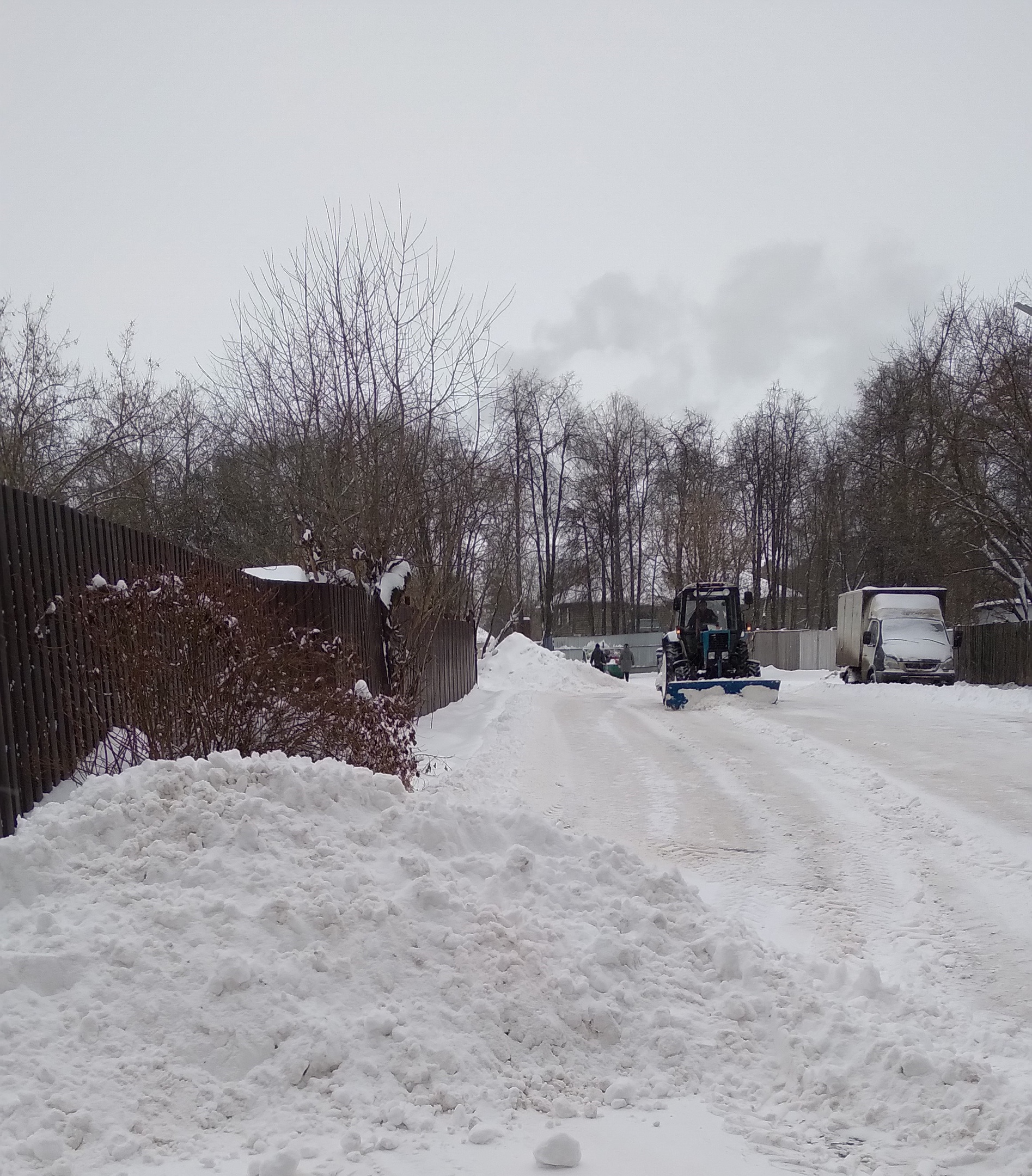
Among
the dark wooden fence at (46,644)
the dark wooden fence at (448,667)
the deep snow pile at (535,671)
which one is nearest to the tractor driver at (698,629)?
the dark wooden fence at (448,667)

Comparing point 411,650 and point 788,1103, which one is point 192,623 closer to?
point 788,1103

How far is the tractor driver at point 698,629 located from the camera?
21719 mm

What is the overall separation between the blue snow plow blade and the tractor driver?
112 centimetres

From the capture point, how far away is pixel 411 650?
14.3 metres

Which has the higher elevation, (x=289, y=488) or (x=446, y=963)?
(x=289, y=488)

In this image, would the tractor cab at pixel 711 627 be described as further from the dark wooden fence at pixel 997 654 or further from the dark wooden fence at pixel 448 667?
the dark wooden fence at pixel 997 654

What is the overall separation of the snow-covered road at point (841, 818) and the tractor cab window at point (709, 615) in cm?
451

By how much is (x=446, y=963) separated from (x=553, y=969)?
0.48m

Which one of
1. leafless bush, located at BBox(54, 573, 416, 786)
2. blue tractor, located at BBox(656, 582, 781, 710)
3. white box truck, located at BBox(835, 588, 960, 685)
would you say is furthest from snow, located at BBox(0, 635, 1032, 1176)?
white box truck, located at BBox(835, 588, 960, 685)

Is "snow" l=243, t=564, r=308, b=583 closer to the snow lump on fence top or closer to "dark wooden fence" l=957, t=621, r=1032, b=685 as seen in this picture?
the snow lump on fence top

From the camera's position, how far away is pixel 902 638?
82.3ft

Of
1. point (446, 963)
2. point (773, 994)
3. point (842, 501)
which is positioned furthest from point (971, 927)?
point (842, 501)

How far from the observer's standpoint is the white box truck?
24.8 metres

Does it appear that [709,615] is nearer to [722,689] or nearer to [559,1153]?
[722,689]
